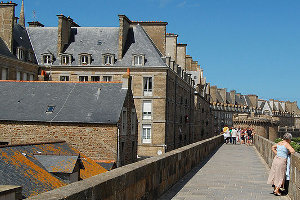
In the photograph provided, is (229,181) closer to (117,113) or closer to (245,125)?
(117,113)

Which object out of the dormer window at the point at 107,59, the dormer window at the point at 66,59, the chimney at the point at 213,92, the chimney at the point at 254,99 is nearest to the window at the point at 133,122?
the dormer window at the point at 107,59

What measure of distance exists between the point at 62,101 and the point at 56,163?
8813 mm

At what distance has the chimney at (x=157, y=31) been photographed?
50656mm

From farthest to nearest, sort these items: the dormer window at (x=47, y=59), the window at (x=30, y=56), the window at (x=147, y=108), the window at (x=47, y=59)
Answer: the window at (x=47, y=59) → the dormer window at (x=47, y=59) → the window at (x=30, y=56) → the window at (x=147, y=108)

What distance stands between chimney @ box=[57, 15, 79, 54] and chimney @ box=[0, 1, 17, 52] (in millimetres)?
5452

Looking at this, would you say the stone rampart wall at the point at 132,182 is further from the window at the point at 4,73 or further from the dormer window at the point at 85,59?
the dormer window at the point at 85,59

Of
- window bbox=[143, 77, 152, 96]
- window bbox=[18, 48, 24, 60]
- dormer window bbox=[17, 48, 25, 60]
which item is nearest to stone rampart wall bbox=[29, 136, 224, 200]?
window bbox=[143, 77, 152, 96]

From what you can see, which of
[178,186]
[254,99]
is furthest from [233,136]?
[254,99]

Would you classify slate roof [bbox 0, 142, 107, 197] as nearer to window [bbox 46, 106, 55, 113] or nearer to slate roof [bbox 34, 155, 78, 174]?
slate roof [bbox 34, 155, 78, 174]

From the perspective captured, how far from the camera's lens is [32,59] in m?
47.9

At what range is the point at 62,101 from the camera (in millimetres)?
31922

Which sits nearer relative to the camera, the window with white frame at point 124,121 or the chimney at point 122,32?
the window with white frame at point 124,121

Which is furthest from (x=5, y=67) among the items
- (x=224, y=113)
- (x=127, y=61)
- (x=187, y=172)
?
(x=224, y=113)

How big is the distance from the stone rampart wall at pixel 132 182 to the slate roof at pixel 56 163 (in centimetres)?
1214
